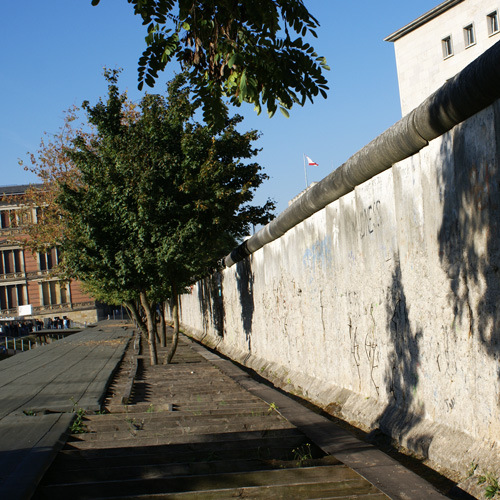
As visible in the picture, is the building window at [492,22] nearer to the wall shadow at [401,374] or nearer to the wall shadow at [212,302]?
the wall shadow at [212,302]

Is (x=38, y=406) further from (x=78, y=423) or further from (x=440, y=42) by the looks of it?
(x=440, y=42)

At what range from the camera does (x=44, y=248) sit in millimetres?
35656

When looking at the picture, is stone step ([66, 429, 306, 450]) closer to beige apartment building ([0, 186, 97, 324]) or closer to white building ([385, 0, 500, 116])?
white building ([385, 0, 500, 116])

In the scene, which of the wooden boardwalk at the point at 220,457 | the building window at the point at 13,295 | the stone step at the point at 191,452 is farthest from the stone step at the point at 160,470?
the building window at the point at 13,295

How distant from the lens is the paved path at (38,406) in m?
4.85

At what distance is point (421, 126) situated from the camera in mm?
6355

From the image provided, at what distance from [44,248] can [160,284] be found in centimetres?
2271

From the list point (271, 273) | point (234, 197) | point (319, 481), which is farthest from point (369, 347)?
point (234, 197)

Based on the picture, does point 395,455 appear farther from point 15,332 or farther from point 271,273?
point 15,332

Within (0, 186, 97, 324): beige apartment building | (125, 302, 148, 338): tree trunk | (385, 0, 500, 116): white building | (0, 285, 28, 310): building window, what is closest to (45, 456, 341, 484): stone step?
(125, 302, 148, 338): tree trunk

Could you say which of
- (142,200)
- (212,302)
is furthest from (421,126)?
(212,302)

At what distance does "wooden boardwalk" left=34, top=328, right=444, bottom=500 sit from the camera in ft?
14.6

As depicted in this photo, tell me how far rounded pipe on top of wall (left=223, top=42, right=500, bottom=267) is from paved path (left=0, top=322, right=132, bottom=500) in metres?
4.36

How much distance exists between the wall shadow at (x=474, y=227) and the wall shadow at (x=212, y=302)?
58.6 ft
